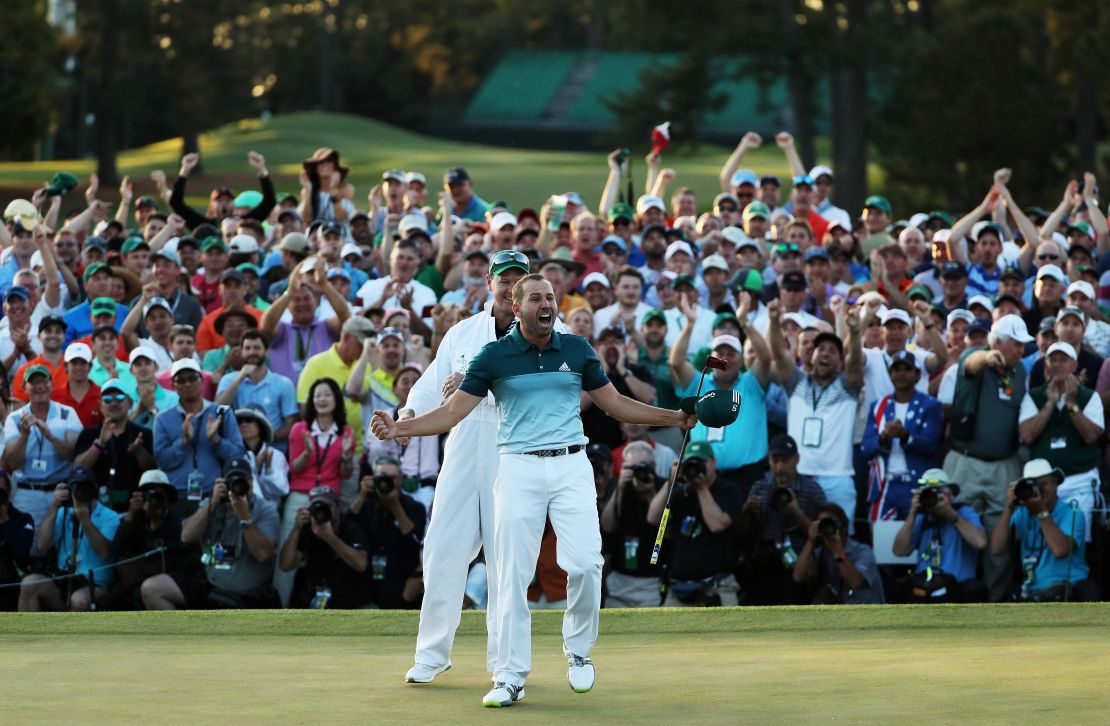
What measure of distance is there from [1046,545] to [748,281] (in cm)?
→ 366

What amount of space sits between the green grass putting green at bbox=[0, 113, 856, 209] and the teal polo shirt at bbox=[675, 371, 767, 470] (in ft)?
86.8

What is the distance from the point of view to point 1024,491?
12516 millimetres

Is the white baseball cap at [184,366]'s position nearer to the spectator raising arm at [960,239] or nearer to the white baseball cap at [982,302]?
the white baseball cap at [982,302]

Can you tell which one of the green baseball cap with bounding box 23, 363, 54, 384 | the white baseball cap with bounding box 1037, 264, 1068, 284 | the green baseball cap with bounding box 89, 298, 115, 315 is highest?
the white baseball cap with bounding box 1037, 264, 1068, 284

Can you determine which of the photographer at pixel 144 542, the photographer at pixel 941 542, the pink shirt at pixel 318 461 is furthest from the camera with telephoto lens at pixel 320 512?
the photographer at pixel 941 542

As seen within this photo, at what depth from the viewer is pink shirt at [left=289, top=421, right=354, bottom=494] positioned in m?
13.1

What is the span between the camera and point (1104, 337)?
14.5 meters

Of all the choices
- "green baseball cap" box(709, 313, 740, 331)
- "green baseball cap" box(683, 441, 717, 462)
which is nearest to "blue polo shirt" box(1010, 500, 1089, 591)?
"green baseball cap" box(683, 441, 717, 462)

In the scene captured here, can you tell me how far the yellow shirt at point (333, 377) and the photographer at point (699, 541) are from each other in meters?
2.35

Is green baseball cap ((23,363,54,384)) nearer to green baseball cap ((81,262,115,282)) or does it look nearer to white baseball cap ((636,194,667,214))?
→ green baseball cap ((81,262,115,282))

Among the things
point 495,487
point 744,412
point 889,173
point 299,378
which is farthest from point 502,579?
point 889,173

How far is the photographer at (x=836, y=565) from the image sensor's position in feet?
40.3

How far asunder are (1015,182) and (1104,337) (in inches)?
967

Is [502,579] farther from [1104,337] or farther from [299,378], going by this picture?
[1104,337]
